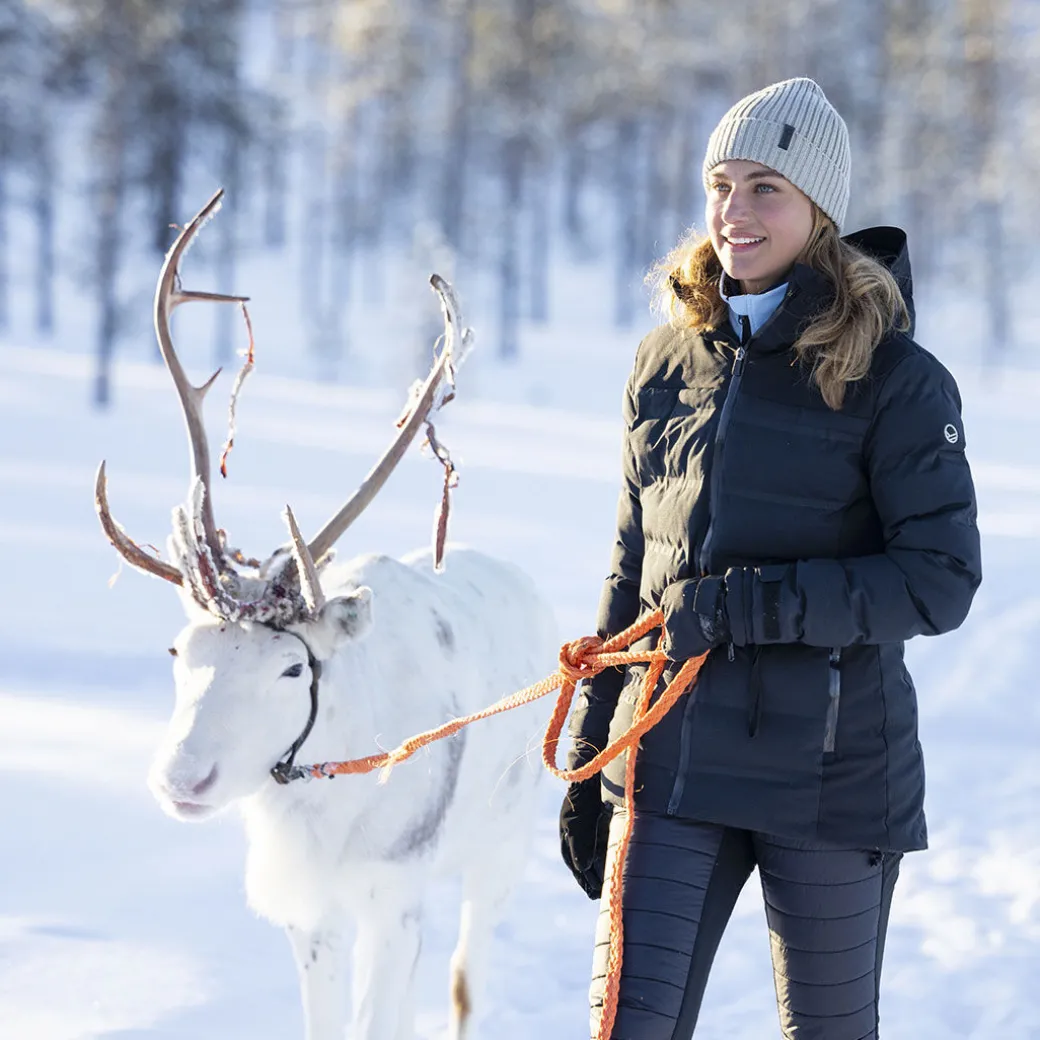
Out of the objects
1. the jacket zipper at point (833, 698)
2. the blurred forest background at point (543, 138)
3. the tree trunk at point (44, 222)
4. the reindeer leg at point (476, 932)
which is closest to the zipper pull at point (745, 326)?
the jacket zipper at point (833, 698)

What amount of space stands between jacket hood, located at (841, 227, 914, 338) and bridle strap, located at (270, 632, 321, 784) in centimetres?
147

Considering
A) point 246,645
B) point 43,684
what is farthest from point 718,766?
point 43,684

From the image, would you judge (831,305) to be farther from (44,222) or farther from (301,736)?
(44,222)

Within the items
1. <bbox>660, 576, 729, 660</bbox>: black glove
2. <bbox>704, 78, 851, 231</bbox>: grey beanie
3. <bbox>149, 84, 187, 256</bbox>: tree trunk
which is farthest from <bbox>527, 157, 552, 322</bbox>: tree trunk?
<bbox>660, 576, 729, 660</bbox>: black glove

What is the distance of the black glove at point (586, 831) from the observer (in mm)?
2740

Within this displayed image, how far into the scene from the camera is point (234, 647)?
2984 millimetres

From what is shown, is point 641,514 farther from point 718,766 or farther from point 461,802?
point 461,802

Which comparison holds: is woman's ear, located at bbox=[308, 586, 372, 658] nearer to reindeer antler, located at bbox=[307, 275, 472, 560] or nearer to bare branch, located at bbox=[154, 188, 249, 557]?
reindeer antler, located at bbox=[307, 275, 472, 560]

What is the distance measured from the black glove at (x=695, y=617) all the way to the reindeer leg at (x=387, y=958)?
133 centimetres

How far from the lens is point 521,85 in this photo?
34.2m

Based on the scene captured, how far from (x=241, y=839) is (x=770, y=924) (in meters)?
3.36

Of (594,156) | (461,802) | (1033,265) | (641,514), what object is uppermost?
(594,156)

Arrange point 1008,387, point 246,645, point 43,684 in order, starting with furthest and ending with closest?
point 1008,387
point 43,684
point 246,645

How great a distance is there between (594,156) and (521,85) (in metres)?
12.1
